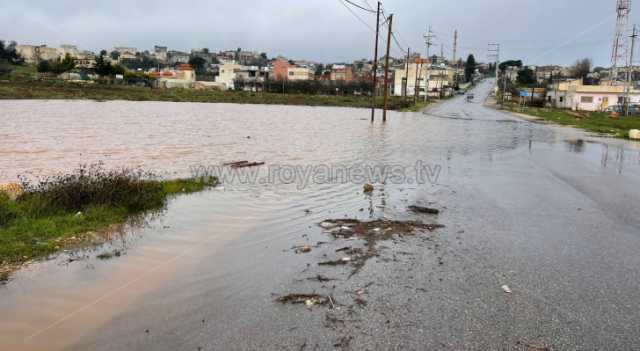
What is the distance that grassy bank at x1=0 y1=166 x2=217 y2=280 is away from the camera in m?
6.75

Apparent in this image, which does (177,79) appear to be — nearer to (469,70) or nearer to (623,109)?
(623,109)

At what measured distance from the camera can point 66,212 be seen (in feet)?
27.5

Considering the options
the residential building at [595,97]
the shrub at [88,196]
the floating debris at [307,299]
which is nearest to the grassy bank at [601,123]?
the residential building at [595,97]

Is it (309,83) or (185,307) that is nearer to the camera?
(185,307)

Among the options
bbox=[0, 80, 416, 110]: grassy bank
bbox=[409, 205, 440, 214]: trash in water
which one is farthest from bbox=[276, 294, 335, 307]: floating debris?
bbox=[0, 80, 416, 110]: grassy bank

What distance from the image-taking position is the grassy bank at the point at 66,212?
6.75 m

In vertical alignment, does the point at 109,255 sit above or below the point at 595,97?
below

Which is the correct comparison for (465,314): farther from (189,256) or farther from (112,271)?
(112,271)

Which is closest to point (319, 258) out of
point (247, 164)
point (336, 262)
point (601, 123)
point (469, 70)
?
point (336, 262)

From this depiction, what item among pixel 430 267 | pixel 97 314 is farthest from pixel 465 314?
pixel 97 314

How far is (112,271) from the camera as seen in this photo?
619cm

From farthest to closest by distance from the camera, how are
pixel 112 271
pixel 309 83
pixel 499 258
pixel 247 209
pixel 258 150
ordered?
1. pixel 309 83
2. pixel 258 150
3. pixel 247 209
4. pixel 499 258
5. pixel 112 271

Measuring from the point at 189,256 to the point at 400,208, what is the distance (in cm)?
448

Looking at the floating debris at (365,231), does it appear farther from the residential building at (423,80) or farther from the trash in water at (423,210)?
the residential building at (423,80)
